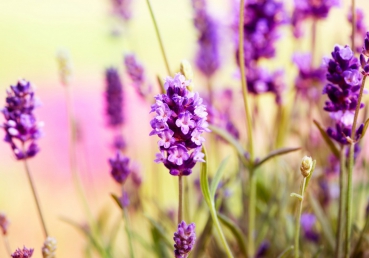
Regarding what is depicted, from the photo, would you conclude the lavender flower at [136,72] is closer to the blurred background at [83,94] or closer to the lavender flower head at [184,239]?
the blurred background at [83,94]

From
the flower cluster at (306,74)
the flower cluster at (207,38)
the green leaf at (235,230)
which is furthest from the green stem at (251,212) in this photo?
the flower cluster at (207,38)

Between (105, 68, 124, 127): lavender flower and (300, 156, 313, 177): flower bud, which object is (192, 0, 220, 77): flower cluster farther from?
(300, 156, 313, 177): flower bud

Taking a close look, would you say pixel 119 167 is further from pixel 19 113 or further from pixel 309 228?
pixel 309 228

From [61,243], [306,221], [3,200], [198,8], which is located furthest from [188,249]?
[3,200]

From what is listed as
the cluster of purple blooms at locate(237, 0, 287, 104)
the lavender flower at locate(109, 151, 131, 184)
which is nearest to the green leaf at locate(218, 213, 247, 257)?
the lavender flower at locate(109, 151, 131, 184)

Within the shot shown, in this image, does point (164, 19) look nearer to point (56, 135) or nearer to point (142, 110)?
point (142, 110)

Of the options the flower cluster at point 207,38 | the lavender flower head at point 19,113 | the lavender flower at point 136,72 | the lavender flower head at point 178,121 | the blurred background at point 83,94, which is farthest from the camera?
the blurred background at point 83,94

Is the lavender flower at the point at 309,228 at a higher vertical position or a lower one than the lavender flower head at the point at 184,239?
lower

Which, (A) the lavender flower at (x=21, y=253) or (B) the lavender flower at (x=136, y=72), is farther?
(B) the lavender flower at (x=136, y=72)
